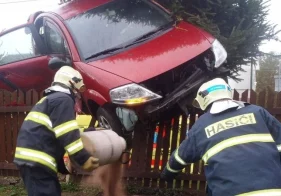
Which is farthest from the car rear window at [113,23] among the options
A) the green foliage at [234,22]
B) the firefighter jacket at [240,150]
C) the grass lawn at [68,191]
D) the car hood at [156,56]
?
the firefighter jacket at [240,150]

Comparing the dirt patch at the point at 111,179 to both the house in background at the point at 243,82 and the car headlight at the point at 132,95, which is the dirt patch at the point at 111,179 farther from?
the house in background at the point at 243,82

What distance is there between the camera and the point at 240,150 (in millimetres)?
2586

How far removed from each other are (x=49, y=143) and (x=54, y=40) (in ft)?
8.76

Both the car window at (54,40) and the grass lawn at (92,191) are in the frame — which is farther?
the car window at (54,40)

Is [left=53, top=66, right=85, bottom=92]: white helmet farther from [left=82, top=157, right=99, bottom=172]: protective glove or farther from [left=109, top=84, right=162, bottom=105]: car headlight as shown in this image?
[left=109, top=84, right=162, bottom=105]: car headlight

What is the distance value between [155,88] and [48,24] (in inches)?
81.3

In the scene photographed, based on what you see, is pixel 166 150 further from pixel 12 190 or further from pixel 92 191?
pixel 12 190

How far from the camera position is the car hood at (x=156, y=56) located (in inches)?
178

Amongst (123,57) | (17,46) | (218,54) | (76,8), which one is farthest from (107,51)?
(17,46)

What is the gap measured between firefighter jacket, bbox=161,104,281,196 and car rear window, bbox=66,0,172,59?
2.66 meters

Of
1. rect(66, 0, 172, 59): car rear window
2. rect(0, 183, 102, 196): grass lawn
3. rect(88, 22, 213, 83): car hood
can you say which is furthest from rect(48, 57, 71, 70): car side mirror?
rect(0, 183, 102, 196): grass lawn

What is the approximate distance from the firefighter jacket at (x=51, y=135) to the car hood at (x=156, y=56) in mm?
1251

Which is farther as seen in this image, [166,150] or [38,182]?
[166,150]

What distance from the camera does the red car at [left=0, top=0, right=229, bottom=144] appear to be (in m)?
4.50
